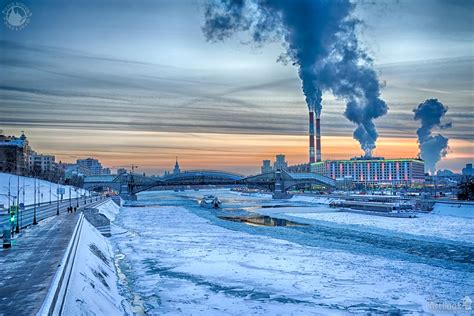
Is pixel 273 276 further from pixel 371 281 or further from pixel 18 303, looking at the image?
pixel 18 303

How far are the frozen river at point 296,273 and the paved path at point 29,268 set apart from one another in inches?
171

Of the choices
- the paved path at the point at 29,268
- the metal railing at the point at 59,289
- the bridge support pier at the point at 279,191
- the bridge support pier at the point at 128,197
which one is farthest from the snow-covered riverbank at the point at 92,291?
the bridge support pier at the point at 279,191

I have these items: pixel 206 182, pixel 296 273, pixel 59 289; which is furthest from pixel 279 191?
pixel 59 289

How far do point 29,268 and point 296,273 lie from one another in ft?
47.2

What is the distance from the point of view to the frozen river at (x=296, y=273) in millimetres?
19031

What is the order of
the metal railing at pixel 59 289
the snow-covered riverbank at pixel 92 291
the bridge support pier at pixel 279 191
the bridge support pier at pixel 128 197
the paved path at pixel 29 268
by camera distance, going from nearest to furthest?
the metal railing at pixel 59 289, the paved path at pixel 29 268, the snow-covered riverbank at pixel 92 291, the bridge support pier at pixel 128 197, the bridge support pier at pixel 279 191

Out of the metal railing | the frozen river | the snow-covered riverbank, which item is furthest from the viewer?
the frozen river

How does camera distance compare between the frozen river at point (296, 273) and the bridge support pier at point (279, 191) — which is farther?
the bridge support pier at point (279, 191)

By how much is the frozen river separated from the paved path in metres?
4.35

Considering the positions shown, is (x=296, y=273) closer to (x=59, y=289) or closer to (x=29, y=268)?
(x=59, y=289)

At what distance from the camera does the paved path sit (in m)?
13.9

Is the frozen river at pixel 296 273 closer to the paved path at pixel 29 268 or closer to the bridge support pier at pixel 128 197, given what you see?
the paved path at pixel 29 268

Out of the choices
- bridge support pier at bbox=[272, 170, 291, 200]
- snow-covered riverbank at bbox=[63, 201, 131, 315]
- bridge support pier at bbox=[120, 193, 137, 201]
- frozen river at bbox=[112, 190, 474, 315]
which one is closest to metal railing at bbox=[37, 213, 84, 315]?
snow-covered riverbank at bbox=[63, 201, 131, 315]

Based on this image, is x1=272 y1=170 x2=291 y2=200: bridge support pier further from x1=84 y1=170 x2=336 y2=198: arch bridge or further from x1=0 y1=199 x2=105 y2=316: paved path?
x1=0 y1=199 x2=105 y2=316: paved path
